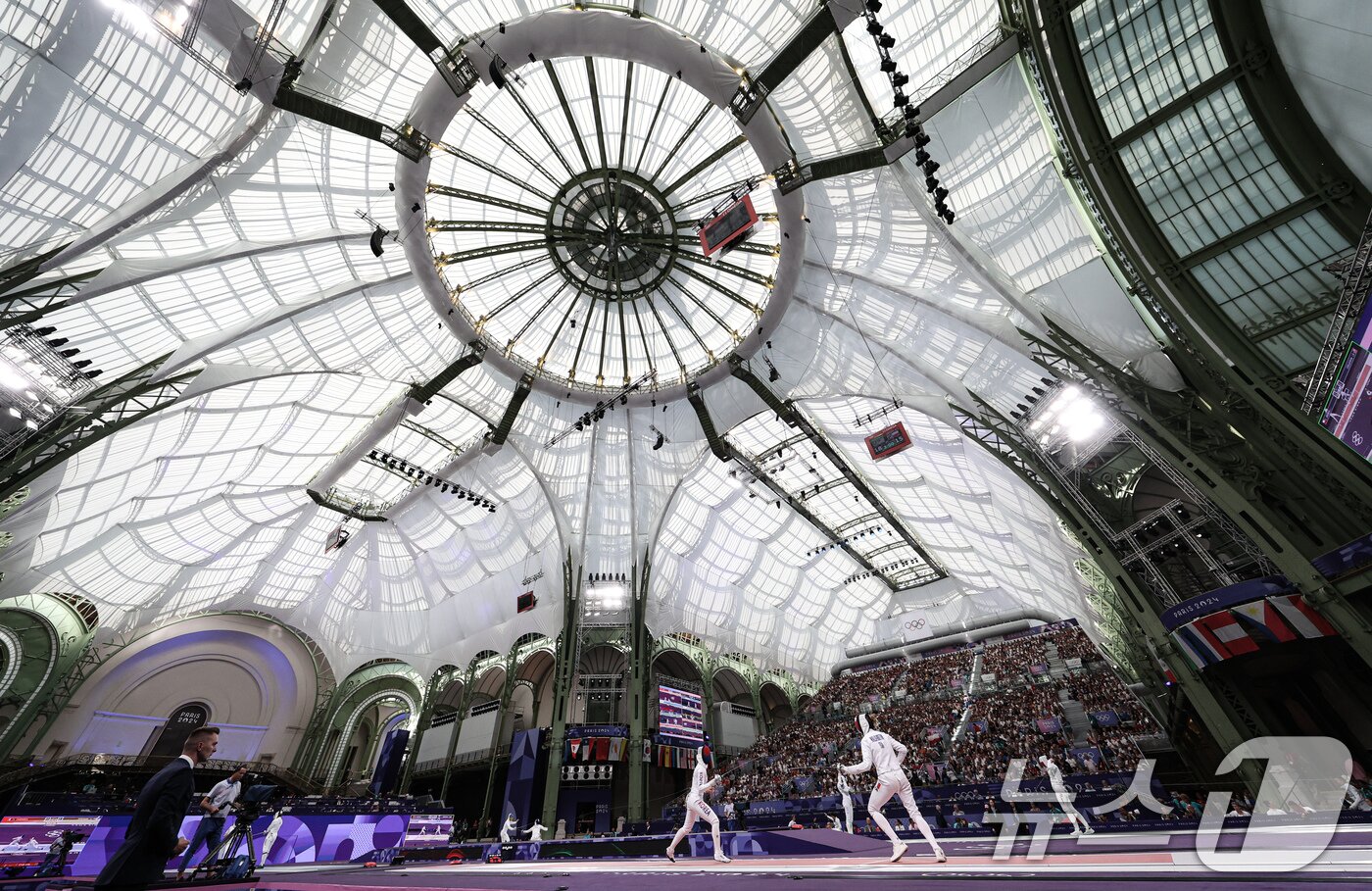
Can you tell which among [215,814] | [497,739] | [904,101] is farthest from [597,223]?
[497,739]

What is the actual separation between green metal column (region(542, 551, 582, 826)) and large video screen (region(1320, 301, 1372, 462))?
35221 mm

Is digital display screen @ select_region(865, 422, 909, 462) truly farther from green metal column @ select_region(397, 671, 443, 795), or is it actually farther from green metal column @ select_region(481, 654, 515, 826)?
green metal column @ select_region(397, 671, 443, 795)

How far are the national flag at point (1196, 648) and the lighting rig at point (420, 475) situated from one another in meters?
33.3

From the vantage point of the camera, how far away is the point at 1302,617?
656 inches

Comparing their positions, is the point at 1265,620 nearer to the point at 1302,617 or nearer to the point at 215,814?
the point at 1302,617

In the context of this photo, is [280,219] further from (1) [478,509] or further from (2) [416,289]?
(1) [478,509]

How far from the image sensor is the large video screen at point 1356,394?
12.7m

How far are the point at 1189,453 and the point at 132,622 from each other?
57.8 metres

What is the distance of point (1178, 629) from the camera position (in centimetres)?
1962

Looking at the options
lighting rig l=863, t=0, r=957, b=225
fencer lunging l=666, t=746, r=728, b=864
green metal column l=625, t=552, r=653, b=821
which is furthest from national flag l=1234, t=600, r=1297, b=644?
green metal column l=625, t=552, r=653, b=821

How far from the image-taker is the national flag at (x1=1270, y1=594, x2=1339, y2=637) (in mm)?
16234

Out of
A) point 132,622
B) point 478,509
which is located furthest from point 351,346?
point 132,622

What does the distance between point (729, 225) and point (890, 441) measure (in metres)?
13.3

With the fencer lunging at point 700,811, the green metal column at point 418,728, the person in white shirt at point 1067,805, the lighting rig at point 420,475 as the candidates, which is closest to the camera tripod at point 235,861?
the fencer lunging at point 700,811
